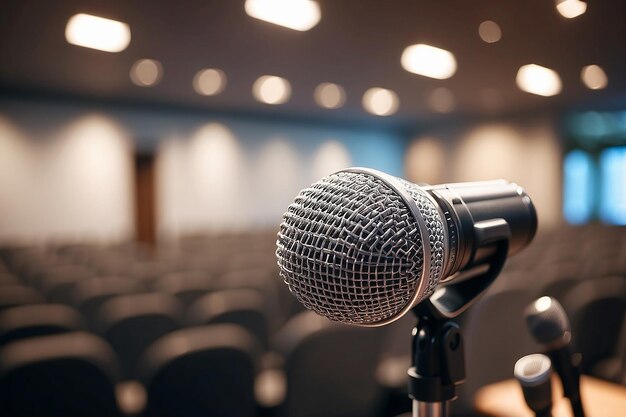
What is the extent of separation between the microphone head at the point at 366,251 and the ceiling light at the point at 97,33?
19.5 ft

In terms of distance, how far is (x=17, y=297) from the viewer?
11.1 ft

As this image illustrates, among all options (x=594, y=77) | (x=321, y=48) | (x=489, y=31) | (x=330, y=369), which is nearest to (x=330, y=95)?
(x=321, y=48)

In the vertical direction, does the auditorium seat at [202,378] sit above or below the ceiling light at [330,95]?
below

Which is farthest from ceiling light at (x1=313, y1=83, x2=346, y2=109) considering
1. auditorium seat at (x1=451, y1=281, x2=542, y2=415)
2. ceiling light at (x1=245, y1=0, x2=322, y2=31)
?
auditorium seat at (x1=451, y1=281, x2=542, y2=415)

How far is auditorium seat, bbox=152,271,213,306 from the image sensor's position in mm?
3508

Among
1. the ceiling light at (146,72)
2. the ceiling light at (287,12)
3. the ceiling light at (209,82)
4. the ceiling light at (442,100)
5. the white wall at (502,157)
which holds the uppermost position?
the ceiling light at (146,72)

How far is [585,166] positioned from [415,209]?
13.9m

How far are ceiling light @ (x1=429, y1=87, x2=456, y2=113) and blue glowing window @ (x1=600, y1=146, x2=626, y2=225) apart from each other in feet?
14.7

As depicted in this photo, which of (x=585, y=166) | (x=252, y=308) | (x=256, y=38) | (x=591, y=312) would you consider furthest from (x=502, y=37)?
(x=585, y=166)

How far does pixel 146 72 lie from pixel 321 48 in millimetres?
3436

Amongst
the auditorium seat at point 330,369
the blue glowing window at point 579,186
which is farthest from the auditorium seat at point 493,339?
the blue glowing window at point 579,186

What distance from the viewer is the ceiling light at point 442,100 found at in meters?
9.92

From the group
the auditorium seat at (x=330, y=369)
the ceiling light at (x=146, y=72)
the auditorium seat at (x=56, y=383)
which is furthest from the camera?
the ceiling light at (x=146, y=72)

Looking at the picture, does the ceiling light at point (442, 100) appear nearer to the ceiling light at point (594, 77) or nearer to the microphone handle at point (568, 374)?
the ceiling light at point (594, 77)
